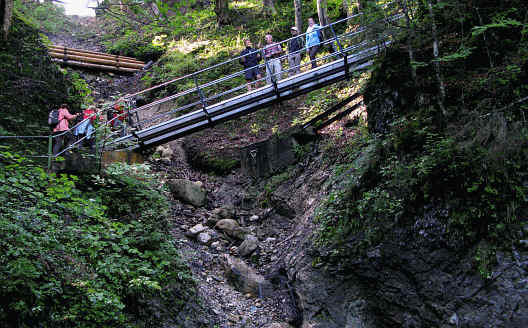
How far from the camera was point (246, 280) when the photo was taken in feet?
Result: 27.6

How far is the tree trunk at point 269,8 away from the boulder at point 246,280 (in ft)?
46.2

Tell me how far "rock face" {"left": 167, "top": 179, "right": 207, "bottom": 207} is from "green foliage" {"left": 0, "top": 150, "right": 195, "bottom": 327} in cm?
274

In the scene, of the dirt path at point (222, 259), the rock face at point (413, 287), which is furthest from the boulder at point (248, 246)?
the rock face at point (413, 287)

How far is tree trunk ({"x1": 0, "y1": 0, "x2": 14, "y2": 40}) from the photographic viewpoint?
10.6 metres

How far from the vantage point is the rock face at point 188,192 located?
1109 centimetres

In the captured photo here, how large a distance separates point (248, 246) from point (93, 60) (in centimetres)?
1375

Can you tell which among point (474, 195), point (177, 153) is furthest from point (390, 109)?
point (177, 153)

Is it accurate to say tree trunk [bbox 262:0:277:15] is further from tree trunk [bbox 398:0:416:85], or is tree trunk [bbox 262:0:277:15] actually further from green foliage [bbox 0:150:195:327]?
green foliage [bbox 0:150:195:327]

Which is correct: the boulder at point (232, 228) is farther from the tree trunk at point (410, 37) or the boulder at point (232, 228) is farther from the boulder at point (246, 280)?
the tree trunk at point (410, 37)

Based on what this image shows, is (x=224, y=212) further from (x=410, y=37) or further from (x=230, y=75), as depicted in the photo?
(x=410, y=37)

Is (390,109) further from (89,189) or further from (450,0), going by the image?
(89,189)

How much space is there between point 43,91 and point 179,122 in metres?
4.05

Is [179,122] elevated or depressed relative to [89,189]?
elevated

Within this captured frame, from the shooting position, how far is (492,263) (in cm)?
483
